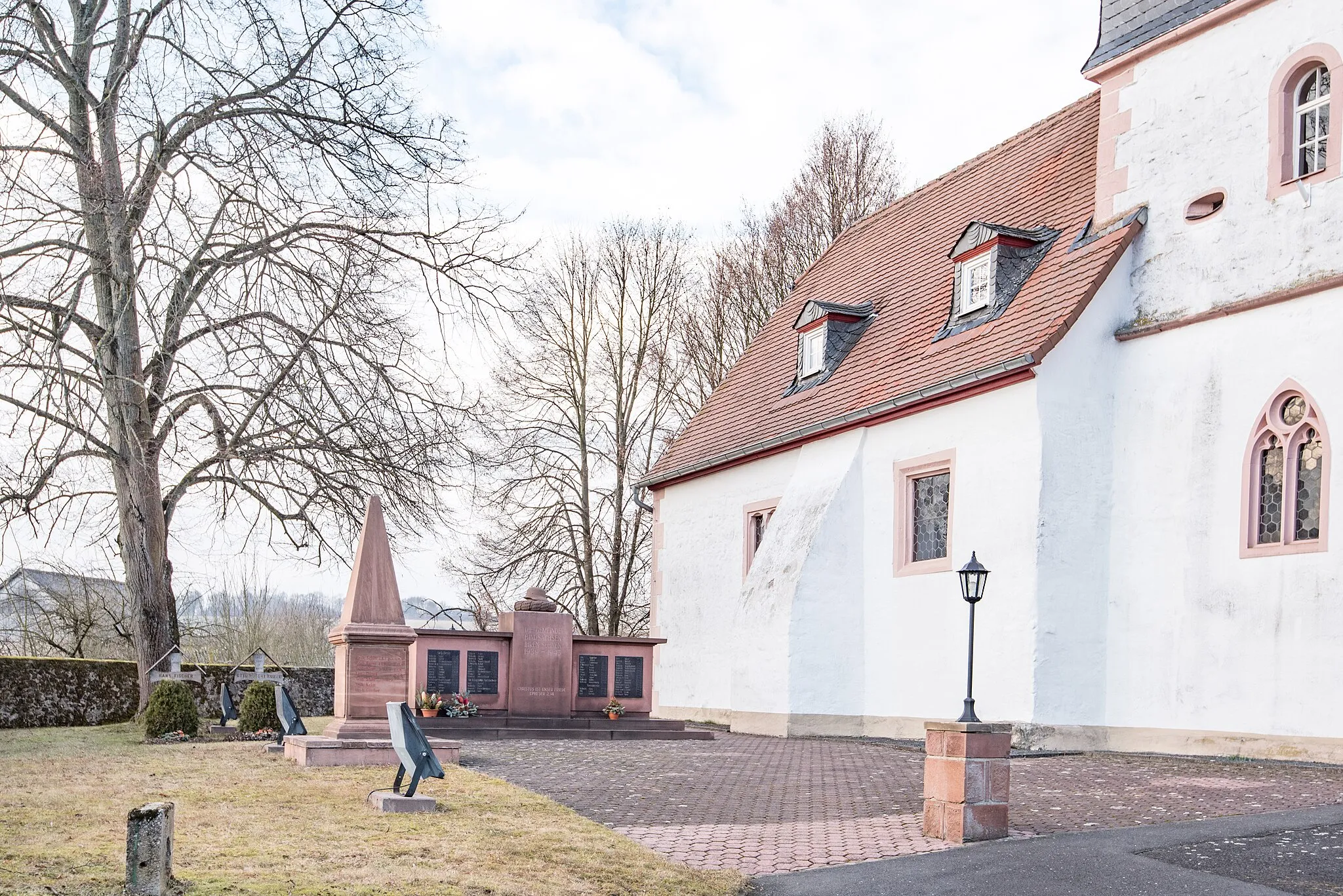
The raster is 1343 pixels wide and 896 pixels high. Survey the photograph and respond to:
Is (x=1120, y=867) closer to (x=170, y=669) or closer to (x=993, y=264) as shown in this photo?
(x=993, y=264)

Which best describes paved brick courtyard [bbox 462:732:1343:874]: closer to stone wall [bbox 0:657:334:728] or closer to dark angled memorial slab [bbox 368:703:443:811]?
dark angled memorial slab [bbox 368:703:443:811]

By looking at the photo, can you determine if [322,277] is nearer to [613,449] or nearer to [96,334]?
[96,334]

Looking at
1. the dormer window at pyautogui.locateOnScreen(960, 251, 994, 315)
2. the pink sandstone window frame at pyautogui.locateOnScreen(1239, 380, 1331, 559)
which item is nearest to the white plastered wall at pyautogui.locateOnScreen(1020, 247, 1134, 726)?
the pink sandstone window frame at pyautogui.locateOnScreen(1239, 380, 1331, 559)

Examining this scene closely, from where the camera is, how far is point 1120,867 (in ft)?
25.0

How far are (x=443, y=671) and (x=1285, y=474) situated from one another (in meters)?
11.8

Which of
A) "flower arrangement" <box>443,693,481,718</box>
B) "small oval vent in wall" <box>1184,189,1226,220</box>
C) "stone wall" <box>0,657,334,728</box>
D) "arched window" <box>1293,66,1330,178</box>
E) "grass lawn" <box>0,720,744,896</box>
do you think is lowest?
"stone wall" <box>0,657,334,728</box>

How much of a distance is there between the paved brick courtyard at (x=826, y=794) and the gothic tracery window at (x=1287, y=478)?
2420 mm

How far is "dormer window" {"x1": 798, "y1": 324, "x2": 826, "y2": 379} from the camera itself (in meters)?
21.4

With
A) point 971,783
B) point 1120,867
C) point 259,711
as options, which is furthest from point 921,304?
point 1120,867

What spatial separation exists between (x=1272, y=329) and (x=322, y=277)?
1075cm

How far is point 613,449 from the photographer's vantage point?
36.2 m

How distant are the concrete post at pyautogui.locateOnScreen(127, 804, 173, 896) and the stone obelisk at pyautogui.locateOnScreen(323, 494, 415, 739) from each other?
7.14 metres

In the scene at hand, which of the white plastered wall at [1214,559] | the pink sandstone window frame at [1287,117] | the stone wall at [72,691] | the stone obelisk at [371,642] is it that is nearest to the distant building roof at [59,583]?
the stone wall at [72,691]

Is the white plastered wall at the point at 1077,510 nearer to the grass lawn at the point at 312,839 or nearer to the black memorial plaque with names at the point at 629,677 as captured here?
the black memorial plaque with names at the point at 629,677
